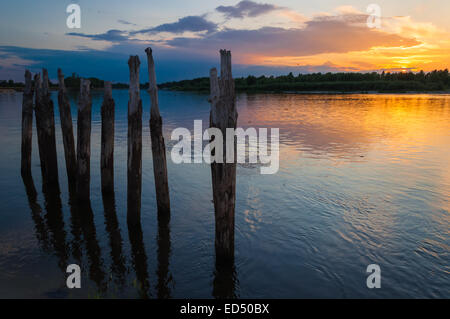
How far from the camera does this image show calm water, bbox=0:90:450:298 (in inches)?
259

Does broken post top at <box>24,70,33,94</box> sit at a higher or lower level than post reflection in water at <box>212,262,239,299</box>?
higher

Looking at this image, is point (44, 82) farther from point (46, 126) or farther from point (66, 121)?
point (66, 121)

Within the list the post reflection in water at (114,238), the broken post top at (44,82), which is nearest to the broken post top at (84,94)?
the broken post top at (44,82)

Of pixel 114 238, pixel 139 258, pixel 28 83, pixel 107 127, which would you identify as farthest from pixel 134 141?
pixel 28 83

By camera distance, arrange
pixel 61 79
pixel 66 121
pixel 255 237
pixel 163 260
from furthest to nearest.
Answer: pixel 61 79, pixel 66 121, pixel 255 237, pixel 163 260

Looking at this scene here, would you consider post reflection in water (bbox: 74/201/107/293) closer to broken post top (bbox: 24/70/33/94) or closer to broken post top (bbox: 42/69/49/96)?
broken post top (bbox: 42/69/49/96)

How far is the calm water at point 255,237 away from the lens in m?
6.59

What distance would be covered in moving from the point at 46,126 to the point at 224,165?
30.8 feet

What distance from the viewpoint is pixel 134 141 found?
8.86 metres

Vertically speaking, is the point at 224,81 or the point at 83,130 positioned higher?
the point at 224,81

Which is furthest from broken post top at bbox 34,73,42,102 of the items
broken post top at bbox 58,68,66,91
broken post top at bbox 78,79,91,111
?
broken post top at bbox 78,79,91,111

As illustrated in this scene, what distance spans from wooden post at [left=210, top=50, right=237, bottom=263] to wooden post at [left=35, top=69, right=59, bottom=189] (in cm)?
886
